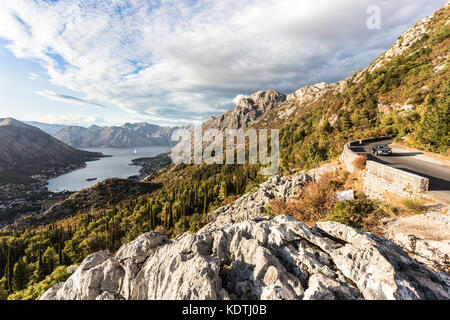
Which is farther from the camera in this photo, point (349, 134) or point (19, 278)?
point (19, 278)

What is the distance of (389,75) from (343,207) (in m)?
53.8

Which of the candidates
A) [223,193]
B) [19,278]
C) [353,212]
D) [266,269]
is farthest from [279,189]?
[19,278]

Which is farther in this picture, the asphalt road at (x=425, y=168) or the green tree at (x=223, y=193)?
the green tree at (x=223, y=193)

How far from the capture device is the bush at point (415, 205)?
1055cm

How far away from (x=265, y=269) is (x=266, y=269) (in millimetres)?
44

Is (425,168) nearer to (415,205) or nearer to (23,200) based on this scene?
(415,205)

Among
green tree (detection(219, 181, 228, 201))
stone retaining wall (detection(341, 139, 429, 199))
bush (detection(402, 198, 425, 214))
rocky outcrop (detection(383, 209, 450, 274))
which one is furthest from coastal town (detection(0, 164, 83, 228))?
bush (detection(402, 198, 425, 214))

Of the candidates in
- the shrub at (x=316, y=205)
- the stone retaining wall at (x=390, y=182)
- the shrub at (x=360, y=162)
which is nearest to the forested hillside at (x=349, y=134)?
the shrub at (x=360, y=162)

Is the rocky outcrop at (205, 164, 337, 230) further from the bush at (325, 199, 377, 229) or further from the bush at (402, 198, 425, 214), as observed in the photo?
the bush at (402, 198, 425, 214)

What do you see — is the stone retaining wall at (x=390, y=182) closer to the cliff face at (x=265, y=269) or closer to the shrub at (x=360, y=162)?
the shrub at (x=360, y=162)

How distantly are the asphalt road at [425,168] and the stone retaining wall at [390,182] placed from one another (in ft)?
3.37

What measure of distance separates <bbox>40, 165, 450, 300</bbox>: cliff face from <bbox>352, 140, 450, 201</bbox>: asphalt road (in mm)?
8344

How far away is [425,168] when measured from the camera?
15438 mm

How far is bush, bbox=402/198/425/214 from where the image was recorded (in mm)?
10547
